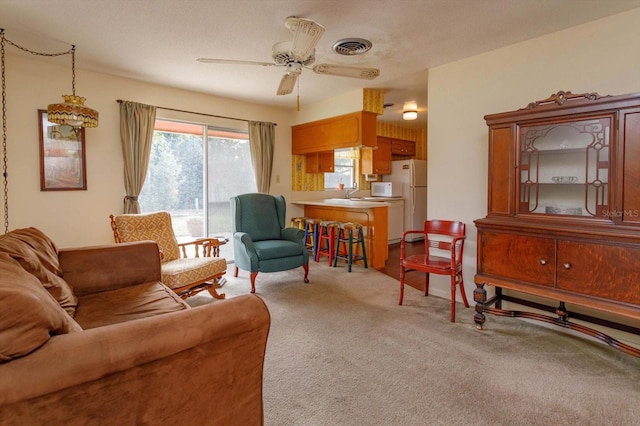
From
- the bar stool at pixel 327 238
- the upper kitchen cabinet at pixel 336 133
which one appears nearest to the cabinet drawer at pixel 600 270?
the upper kitchen cabinet at pixel 336 133

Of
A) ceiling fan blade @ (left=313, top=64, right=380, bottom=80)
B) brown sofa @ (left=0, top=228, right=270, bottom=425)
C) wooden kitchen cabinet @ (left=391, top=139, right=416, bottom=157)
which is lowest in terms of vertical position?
brown sofa @ (left=0, top=228, right=270, bottom=425)

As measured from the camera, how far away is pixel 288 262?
3809 mm

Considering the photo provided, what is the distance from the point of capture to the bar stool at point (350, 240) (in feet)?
15.0

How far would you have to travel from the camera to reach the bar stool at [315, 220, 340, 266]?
15.8 ft

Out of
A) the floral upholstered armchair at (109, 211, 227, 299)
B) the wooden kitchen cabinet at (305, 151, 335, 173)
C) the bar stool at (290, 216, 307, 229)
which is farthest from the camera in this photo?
the wooden kitchen cabinet at (305, 151, 335, 173)

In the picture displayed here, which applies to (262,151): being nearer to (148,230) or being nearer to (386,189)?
(148,230)

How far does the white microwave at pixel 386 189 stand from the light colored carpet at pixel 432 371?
3.75 metres

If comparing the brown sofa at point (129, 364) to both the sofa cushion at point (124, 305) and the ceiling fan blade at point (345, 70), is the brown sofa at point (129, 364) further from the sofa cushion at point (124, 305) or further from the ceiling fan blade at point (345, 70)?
the ceiling fan blade at point (345, 70)

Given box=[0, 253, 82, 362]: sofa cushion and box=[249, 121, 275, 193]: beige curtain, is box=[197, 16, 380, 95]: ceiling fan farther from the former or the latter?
box=[249, 121, 275, 193]: beige curtain

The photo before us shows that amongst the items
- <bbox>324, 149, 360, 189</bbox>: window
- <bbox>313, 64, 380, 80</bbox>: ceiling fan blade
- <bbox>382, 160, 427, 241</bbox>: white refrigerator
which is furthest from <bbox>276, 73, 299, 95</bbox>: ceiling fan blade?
<bbox>382, 160, 427, 241</bbox>: white refrigerator

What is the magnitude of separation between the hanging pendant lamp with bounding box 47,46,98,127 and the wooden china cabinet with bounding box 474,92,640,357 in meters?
3.63

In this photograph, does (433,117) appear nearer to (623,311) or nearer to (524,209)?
(524,209)

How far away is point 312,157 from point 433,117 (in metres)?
2.63

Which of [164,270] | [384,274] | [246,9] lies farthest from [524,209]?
[164,270]
